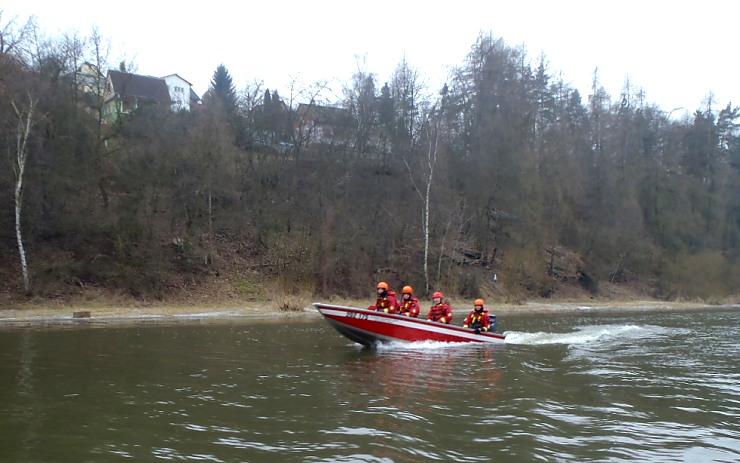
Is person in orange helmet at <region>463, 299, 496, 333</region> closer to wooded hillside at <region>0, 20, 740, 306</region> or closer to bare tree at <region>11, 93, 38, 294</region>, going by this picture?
wooded hillside at <region>0, 20, 740, 306</region>

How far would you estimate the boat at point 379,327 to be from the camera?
19.5 m

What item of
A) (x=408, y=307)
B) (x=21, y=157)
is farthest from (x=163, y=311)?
(x=408, y=307)

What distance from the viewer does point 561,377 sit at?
49.3ft

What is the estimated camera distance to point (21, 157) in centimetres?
3014

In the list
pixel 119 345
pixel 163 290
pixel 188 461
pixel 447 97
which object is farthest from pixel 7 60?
pixel 188 461

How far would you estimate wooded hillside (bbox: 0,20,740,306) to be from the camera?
33.1 meters

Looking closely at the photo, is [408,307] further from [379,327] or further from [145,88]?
[145,88]

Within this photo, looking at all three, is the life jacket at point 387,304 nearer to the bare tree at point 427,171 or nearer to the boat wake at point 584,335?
the boat wake at point 584,335

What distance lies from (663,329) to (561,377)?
15.2 m

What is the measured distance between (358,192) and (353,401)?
112 ft

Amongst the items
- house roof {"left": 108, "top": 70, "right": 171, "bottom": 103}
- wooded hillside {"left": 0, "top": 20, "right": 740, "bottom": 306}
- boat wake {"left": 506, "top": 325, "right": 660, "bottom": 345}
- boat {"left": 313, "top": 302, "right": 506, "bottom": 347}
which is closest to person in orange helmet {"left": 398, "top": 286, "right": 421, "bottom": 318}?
boat {"left": 313, "top": 302, "right": 506, "bottom": 347}

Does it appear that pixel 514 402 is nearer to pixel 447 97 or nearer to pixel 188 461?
pixel 188 461

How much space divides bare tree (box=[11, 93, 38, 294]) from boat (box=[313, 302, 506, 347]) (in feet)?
56.3

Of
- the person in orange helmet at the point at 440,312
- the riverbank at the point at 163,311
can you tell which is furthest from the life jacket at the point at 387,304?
the riverbank at the point at 163,311
